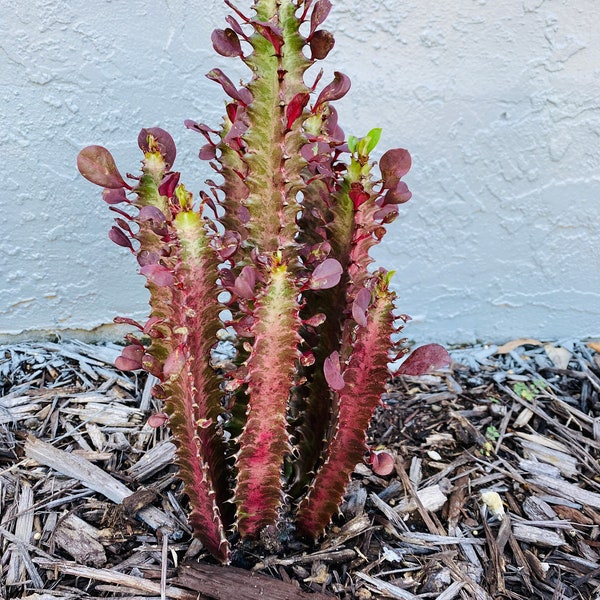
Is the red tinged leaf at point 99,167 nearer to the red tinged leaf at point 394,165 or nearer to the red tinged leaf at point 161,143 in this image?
the red tinged leaf at point 161,143

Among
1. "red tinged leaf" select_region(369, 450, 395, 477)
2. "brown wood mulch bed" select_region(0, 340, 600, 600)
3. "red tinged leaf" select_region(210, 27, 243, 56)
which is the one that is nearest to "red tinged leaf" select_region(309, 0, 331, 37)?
"red tinged leaf" select_region(210, 27, 243, 56)

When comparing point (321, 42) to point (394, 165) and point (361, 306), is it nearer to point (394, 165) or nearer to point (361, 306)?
point (394, 165)

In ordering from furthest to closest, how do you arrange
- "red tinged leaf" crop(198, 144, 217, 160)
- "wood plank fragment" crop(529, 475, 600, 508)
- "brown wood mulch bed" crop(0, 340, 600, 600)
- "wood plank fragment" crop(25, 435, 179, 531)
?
1. "wood plank fragment" crop(529, 475, 600, 508)
2. "wood plank fragment" crop(25, 435, 179, 531)
3. "brown wood mulch bed" crop(0, 340, 600, 600)
4. "red tinged leaf" crop(198, 144, 217, 160)

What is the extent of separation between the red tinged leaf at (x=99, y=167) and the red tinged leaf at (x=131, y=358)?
0.25 metres

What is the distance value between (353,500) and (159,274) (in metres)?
0.75

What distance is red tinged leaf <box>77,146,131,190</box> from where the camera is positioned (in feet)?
2.95

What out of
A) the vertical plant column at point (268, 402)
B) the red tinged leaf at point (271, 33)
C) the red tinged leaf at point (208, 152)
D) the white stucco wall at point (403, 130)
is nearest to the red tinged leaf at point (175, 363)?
the vertical plant column at point (268, 402)

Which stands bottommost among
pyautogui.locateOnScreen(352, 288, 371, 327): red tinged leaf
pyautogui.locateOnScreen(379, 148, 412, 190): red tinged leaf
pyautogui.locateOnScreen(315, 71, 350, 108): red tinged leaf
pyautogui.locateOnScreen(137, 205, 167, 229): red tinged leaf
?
pyautogui.locateOnScreen(352, 288, 371, 327): red tinged leaf

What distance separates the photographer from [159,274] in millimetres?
829

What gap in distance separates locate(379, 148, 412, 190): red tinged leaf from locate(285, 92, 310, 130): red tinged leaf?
138 millimetres

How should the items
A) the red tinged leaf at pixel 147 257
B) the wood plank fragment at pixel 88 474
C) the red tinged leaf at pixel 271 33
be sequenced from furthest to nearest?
the wood plank fragment at pixel 88 474 < the red tinged leaf at pixel 147 257 < the red tinged leaf at pixel 271 33

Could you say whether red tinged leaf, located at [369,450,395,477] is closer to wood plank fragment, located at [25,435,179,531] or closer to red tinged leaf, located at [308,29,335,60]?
wood plank fragment, located at [25,435,179,531]

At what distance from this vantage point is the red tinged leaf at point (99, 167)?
898 mm

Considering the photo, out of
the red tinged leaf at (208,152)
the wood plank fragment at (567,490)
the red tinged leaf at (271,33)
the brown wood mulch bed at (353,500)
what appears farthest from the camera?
the wood plank fragment at (567,490)
